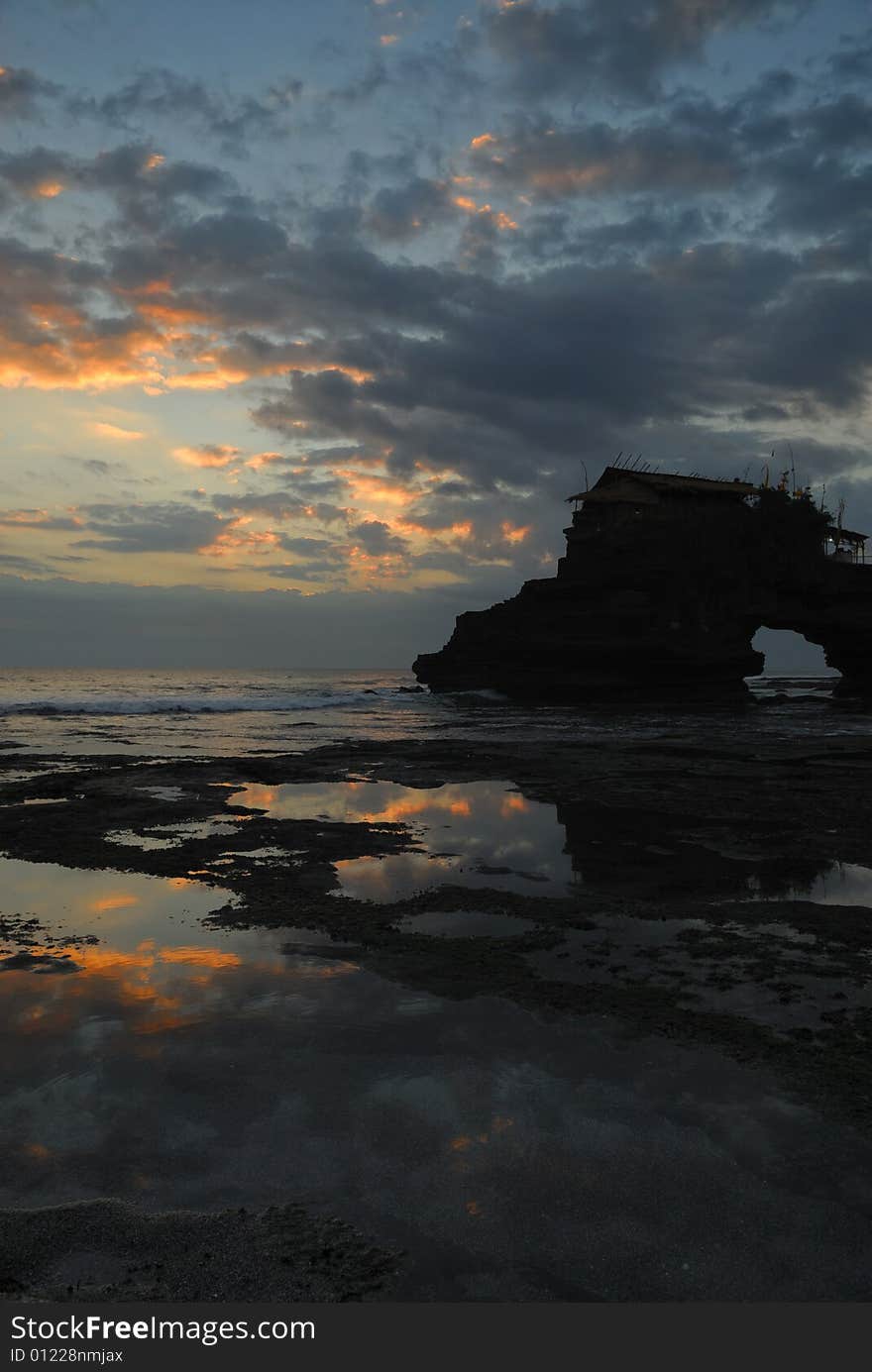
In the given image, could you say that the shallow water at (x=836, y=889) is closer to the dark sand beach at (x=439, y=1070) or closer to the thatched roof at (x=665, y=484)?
the dark sand beach at (x=439, y=1070)

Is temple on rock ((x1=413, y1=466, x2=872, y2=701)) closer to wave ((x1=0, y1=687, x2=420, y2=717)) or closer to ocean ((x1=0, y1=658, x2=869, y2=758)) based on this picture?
ocean ((x1=0, y1=658, x2=869, y2=758))

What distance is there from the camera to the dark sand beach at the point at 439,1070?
8.62 feet

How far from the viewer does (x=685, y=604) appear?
51594 mm

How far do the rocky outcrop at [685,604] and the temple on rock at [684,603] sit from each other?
8cm

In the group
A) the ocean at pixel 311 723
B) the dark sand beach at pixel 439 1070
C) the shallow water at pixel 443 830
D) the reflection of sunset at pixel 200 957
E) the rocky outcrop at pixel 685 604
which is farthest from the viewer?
the rocky outcrop at pixel 685 604

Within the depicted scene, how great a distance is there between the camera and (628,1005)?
4816mm

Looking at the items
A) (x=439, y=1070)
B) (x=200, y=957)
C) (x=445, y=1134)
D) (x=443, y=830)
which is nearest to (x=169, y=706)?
(x=443, y=830)

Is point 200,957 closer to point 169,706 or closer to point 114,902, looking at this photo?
point 114,902

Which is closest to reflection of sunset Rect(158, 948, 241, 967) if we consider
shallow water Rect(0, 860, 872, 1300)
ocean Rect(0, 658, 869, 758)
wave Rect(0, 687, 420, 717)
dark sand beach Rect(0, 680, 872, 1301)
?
dark sand beach Rect(0, 680, 872, 1301)

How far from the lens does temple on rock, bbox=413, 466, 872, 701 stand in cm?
5156

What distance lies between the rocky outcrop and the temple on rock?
77 mm

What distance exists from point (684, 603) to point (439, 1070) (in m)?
51.2

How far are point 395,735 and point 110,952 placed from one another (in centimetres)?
2147

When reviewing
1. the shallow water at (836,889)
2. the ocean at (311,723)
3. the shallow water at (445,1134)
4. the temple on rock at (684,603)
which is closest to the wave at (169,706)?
the ocean at (311,723)
